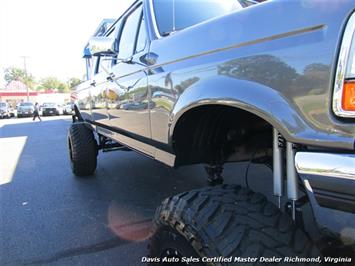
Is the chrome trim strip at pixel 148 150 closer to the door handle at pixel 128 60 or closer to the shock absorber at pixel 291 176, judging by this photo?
the door handle at pixel 128 60

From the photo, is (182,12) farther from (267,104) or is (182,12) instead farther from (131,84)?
(267,104)

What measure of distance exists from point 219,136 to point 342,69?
1.13m

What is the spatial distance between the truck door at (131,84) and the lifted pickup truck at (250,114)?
2cm

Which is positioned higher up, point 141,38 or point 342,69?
point 141,38

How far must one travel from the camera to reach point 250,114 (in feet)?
6.46

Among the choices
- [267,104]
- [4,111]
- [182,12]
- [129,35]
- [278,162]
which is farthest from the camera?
[4,111]

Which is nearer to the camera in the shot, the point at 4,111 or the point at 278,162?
the point at 278,162

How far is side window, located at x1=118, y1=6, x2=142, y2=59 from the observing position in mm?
3049

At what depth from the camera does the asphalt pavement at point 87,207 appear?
297 centimetres

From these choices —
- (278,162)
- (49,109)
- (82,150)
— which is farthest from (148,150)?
(49,109)

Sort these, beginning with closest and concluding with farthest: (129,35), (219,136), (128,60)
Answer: (219,136) < (128,60) < (129,35)

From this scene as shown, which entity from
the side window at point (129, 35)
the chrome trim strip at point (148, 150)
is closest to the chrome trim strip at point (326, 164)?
the chrome trim strip at point (148, 150)

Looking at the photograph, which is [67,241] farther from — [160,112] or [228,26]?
[228,26]

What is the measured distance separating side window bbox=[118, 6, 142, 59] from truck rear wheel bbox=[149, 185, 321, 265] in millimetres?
1761
